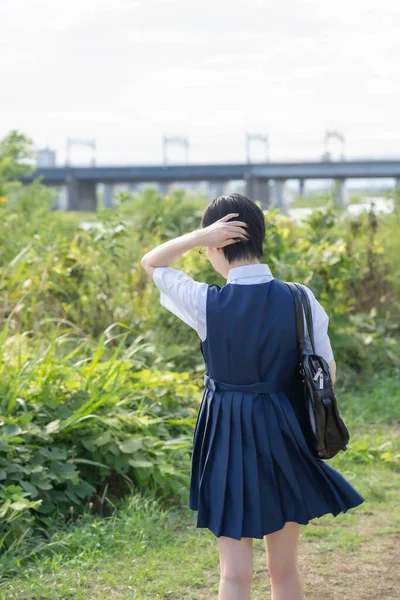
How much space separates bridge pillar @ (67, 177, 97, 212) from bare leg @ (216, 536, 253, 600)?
174 feet

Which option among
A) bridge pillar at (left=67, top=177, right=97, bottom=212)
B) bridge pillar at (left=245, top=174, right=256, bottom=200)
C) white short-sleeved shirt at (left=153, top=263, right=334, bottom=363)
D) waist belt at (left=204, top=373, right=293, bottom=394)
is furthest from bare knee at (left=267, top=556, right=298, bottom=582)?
bridge pillar at (left=67, top=177, right=97, bottom=212)

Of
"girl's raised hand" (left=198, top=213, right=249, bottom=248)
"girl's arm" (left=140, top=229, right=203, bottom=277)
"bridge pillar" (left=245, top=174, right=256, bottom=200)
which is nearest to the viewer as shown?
"girl's raised hand" (left=198, top=213, right=249, bottom=248)

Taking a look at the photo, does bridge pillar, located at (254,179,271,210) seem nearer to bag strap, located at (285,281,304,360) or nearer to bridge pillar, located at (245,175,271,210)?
bridge pillar, located at (245,175,271,210)

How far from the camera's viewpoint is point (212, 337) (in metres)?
2.67

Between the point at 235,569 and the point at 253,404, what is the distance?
510mm

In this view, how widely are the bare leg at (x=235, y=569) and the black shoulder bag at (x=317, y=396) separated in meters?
0.39

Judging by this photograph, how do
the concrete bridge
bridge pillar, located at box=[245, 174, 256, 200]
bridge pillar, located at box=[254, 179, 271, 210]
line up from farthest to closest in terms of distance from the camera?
bridge pillar, located at box=[254, 179, 271, 210] → bridge pillar, located at box=[245, 174, 256, 200] → the concrete bridge

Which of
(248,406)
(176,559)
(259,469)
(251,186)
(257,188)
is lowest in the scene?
(176,559)

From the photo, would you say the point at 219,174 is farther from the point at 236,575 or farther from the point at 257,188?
the point at 236,575

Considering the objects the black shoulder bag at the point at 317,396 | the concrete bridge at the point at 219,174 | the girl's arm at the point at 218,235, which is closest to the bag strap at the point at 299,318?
the black shoulder bag at the point at 317,396

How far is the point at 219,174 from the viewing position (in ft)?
175

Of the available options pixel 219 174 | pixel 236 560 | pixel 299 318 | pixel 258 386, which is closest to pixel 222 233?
pixel 299 318

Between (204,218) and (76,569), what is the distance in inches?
71.7

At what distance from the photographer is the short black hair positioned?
8.82 ft
